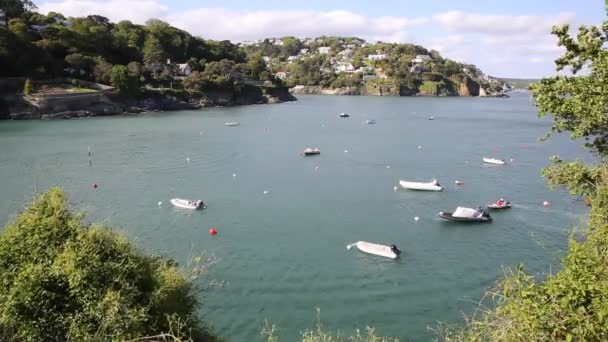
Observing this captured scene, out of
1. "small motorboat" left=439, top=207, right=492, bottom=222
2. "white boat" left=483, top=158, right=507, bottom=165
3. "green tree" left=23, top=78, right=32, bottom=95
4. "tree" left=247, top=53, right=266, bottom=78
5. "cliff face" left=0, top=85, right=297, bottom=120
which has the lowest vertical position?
"small motorboat" left=439, top=207, right=492, bottom=222

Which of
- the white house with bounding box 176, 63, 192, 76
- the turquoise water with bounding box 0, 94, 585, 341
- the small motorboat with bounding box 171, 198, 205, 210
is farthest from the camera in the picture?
the white house with bounding box 176, 63, 192, 76

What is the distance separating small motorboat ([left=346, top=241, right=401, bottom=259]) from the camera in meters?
23.7

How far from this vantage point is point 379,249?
2397 cm

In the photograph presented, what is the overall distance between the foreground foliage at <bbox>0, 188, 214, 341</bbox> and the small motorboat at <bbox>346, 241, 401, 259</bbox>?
12802mm

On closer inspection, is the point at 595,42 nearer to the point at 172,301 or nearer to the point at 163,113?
the point at 172,301

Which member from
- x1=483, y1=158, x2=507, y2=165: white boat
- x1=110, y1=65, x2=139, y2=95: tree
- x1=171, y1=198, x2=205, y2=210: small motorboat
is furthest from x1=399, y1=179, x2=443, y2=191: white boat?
x1=110, y1=65, x2=139, y2=95: tree

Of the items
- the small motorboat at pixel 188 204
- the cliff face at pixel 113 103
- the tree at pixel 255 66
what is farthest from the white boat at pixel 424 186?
the tree at pixel 255 66

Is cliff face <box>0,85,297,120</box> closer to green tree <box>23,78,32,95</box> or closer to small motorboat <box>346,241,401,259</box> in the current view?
green tree <box>23,78,32,95</box>

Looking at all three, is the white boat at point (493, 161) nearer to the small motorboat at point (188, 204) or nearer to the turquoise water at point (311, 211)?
the turquoise water at point (311, 211)

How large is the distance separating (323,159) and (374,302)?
3236cm

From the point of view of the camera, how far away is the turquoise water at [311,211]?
1942cm

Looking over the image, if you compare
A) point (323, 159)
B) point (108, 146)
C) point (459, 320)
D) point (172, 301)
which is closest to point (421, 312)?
point (459, 320)

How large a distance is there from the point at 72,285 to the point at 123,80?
8997 centimetres

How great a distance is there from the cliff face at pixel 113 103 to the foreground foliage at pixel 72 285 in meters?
77.4
